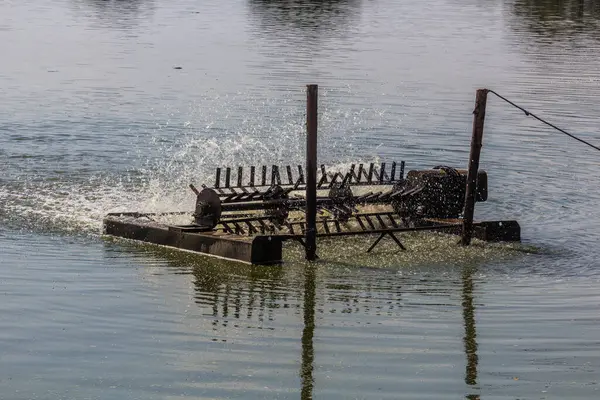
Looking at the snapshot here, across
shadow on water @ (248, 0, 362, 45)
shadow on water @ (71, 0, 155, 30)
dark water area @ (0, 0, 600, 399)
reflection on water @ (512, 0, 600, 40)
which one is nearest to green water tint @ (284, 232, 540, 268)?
dark water area @ (0, 0, 600, 399)

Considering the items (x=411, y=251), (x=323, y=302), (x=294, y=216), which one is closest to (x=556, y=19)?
(x=294, y=216)

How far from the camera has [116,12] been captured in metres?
74.1

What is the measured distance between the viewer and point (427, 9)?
8831 centimetres

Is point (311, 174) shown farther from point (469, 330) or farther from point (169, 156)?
point (169, 156)

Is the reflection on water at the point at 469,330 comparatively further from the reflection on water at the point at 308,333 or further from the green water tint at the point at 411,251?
the reflection on water at the point at 308,333

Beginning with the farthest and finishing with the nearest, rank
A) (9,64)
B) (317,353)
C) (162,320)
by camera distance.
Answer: (9,64), (162,320), (317,353)

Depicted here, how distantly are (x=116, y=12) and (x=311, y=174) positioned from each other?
190 ft

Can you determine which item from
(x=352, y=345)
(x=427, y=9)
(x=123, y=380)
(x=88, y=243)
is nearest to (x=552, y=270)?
(x=352, y=345)

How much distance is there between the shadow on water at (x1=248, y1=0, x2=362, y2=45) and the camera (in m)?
58.5

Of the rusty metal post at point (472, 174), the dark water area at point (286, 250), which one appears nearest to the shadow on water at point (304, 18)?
the dark water area at point (286, 250)

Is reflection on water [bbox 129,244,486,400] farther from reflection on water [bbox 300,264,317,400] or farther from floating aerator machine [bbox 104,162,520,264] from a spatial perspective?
floating aerator machine [bbox 104,162,520,264]

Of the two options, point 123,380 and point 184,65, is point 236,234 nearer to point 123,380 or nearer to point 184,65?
point 123,380

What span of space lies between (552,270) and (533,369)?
4835 millimetres

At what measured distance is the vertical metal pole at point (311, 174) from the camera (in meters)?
17.5
